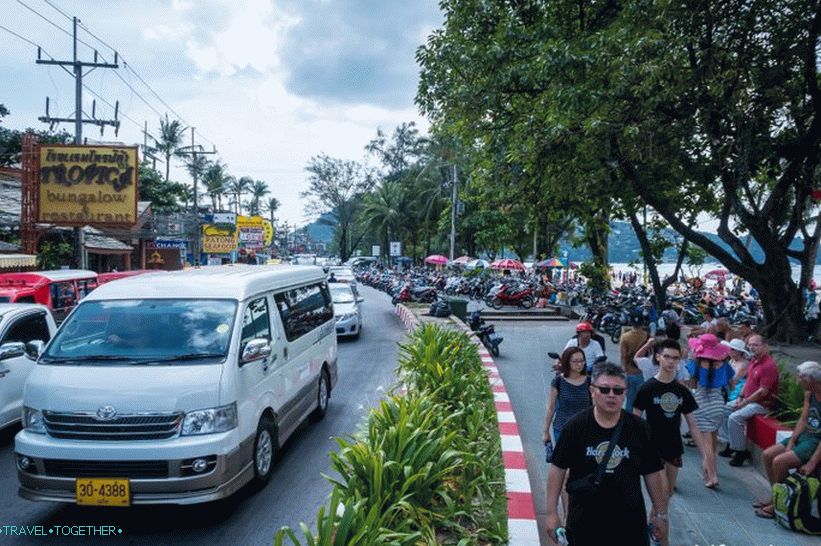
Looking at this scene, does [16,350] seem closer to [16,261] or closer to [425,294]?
[16,261]

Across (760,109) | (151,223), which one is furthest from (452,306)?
(151,223)

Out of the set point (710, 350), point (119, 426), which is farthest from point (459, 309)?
point (119, 426)

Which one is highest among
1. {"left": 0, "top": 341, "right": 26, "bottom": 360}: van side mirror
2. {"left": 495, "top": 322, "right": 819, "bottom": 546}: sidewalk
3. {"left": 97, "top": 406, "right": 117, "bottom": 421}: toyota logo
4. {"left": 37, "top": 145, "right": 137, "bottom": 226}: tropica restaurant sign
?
{"left": 37, "top": 145, "right": 137, "bottom": 226}: tropica restaurant sign

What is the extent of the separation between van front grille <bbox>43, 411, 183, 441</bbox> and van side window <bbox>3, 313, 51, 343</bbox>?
3238 mm

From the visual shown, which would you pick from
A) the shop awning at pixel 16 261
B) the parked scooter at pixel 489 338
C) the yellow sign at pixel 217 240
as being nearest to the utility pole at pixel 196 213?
the yellow sign at pixel 217 240

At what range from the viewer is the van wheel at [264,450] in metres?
5.16

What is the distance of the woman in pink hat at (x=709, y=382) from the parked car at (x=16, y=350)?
274 inches

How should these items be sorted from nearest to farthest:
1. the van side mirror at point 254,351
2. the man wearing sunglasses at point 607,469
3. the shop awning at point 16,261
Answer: the man wearing sunglasses at point 607,469, the van side mirror at point 254,351, the shop awning at point 16,261

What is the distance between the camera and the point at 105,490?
423 cm

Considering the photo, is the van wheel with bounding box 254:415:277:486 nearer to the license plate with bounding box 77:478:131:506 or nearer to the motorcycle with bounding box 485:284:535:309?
the license plate with bounding box 77:478:131:506

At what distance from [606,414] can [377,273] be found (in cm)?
4480

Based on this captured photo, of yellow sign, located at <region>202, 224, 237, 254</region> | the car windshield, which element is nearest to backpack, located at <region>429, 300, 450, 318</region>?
the car windshield

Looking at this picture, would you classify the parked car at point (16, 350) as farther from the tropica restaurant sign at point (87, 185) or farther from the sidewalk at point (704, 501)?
the tropica restaurant sign at point (87, 185)

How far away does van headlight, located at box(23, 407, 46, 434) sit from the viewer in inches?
175
